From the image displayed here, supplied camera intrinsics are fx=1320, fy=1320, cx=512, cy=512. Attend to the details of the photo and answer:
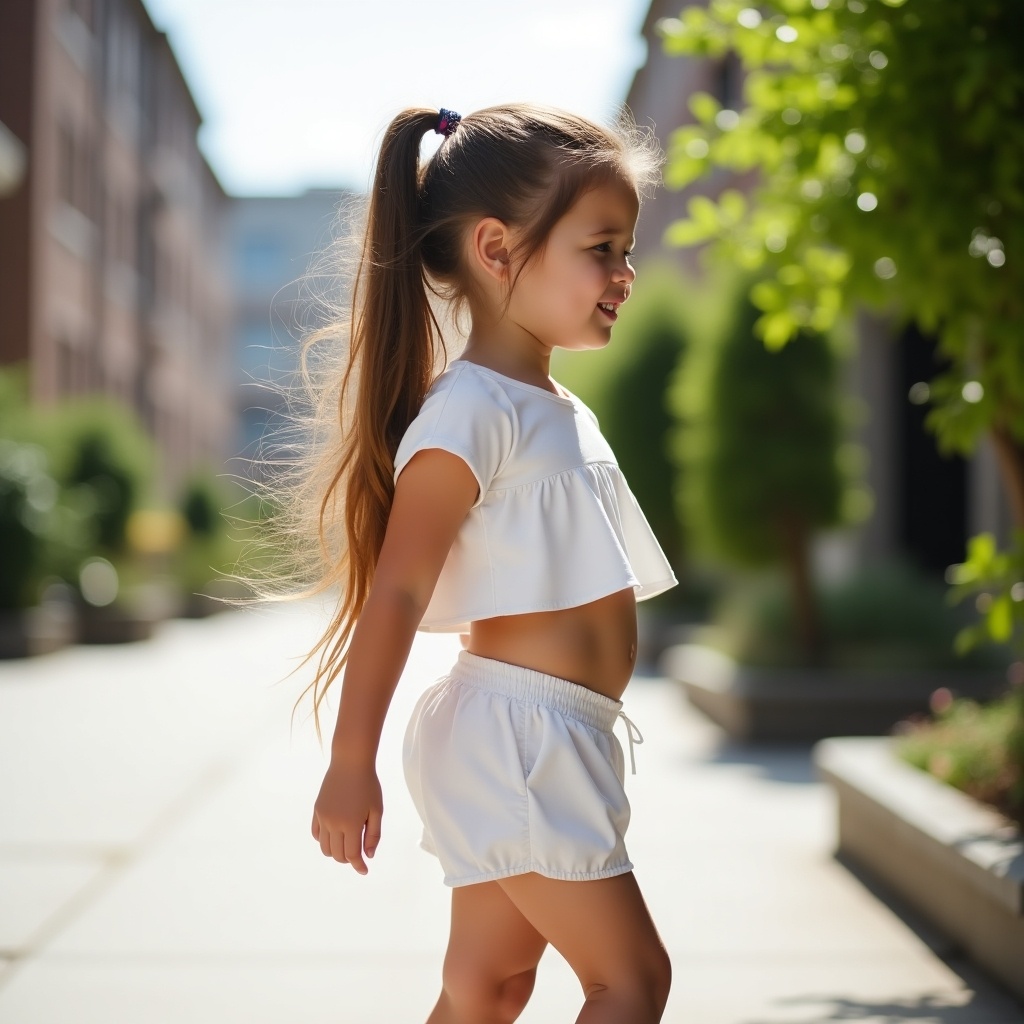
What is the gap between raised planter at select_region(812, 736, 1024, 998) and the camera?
337 cm

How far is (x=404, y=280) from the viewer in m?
2.21

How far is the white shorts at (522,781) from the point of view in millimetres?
1933

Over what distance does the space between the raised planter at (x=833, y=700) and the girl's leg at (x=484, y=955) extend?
6073mm

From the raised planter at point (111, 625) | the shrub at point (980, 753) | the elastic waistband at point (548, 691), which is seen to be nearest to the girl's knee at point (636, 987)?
the elastic waistband at point (548, 691)

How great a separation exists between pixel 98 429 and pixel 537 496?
57.3ft

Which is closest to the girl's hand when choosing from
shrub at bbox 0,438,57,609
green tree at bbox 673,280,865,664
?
green tree at bbox 673,280,865,664

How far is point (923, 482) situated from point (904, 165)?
376 inches

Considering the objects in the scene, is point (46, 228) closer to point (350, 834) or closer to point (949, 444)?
point (949, 444)

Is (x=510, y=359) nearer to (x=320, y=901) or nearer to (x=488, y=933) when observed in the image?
(x=488, y=933)

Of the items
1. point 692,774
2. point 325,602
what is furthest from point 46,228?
point 325,602

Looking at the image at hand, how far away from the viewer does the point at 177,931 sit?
397 cm

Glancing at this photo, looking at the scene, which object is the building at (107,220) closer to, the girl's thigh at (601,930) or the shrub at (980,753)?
the shrub at (980,753)

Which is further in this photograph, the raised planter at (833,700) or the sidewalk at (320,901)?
the raised planter at (833,700)

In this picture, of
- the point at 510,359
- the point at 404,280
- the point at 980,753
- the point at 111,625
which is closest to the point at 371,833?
the point at 510,359
